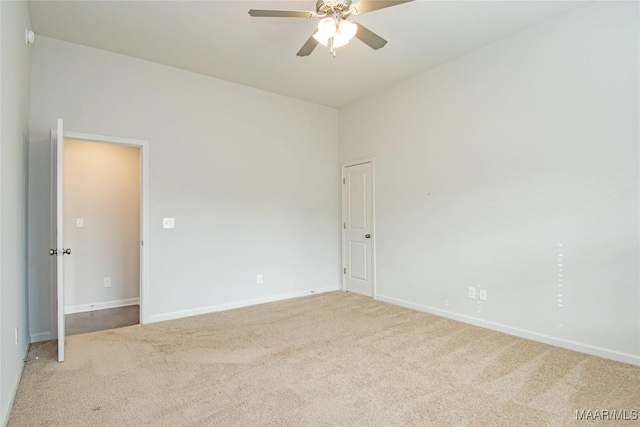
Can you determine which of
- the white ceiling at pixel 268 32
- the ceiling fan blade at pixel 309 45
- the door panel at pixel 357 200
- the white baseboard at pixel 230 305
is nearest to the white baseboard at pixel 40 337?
the white baseboard at pixel 230 305

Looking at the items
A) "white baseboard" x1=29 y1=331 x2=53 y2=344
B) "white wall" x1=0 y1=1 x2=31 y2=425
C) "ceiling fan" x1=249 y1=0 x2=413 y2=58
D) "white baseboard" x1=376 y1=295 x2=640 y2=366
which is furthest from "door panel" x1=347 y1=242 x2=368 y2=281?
"white wall" x1=0 y1=1 x2=31 y2=425

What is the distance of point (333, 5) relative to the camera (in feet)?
7.91

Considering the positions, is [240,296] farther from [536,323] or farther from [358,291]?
[536,323]

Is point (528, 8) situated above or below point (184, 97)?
above

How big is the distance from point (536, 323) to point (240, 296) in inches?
133

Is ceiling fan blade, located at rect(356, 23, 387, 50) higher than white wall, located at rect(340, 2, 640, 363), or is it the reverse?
ceiling fan blade, located at rect(356, 23, 387, 50)

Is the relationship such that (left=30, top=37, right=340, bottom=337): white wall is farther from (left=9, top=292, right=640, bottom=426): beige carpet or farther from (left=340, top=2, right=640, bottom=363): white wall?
(left=340, top=2, right=640, bottom=363): white wall

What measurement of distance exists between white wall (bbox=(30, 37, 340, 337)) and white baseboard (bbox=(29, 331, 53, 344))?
82 millimetres

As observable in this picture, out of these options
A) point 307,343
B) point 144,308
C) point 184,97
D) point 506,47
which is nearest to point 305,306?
point 307,343

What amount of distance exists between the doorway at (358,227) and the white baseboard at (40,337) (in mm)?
3705

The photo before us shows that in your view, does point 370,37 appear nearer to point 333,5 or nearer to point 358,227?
point 333,5

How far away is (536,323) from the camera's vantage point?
10.4 ft

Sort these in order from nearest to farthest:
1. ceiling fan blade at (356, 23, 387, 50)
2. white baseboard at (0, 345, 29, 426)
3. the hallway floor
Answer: white baseboard at (0, 345, 29, 426) → ceiling fan blade at (356, 23, 387, 50) → the hallway floor

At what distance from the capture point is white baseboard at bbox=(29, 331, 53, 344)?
3209 mm
